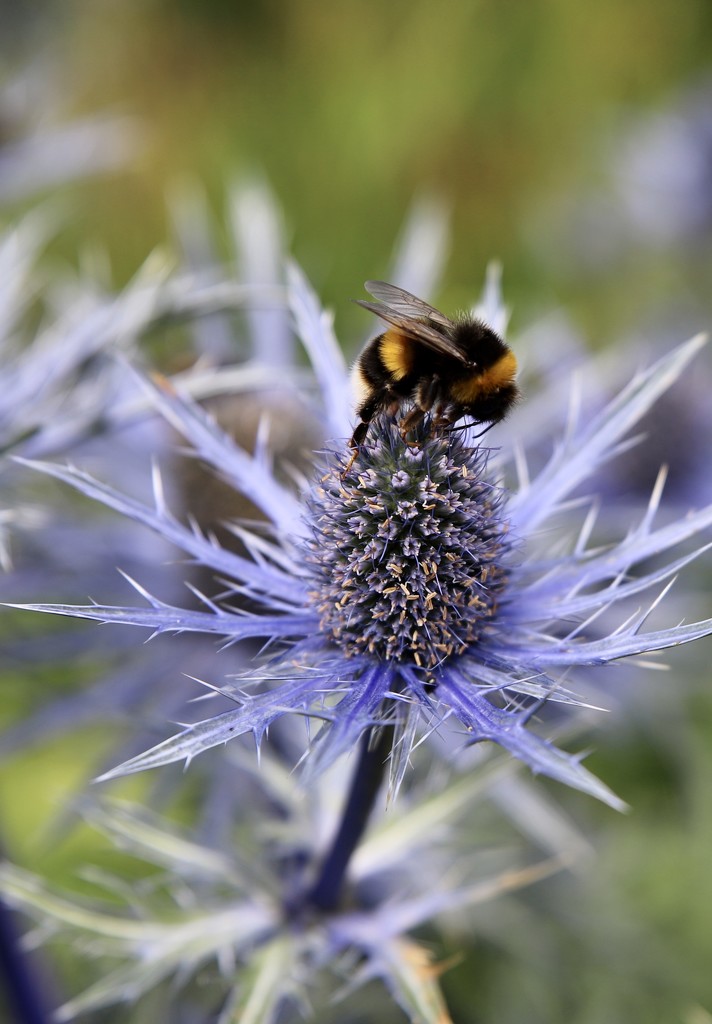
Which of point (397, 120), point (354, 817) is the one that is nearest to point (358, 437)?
point (354, 817)

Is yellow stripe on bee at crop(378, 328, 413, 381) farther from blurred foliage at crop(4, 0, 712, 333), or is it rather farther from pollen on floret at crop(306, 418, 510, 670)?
blurred foliage at crop(4, 0, 712, 333)

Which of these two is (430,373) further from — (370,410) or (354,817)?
(354,817)

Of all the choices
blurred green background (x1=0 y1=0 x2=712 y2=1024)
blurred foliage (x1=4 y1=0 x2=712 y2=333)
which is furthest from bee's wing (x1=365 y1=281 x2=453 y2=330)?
blurred foliage (x1=4 y1=0 x2=712 y2=333)

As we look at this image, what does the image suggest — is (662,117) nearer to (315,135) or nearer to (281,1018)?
(315,135)

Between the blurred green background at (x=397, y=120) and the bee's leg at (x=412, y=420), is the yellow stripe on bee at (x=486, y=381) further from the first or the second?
the blurred green background at (x=397, y=120)

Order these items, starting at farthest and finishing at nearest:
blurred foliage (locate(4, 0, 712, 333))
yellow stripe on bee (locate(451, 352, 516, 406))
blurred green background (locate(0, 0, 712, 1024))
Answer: blurred foliage (locate(4, 0, 712, 333)) → blurred green background (locate(0, 0, 712, 1024)) → yellow stripe on bee (locate(451, 352, 516, 406))
